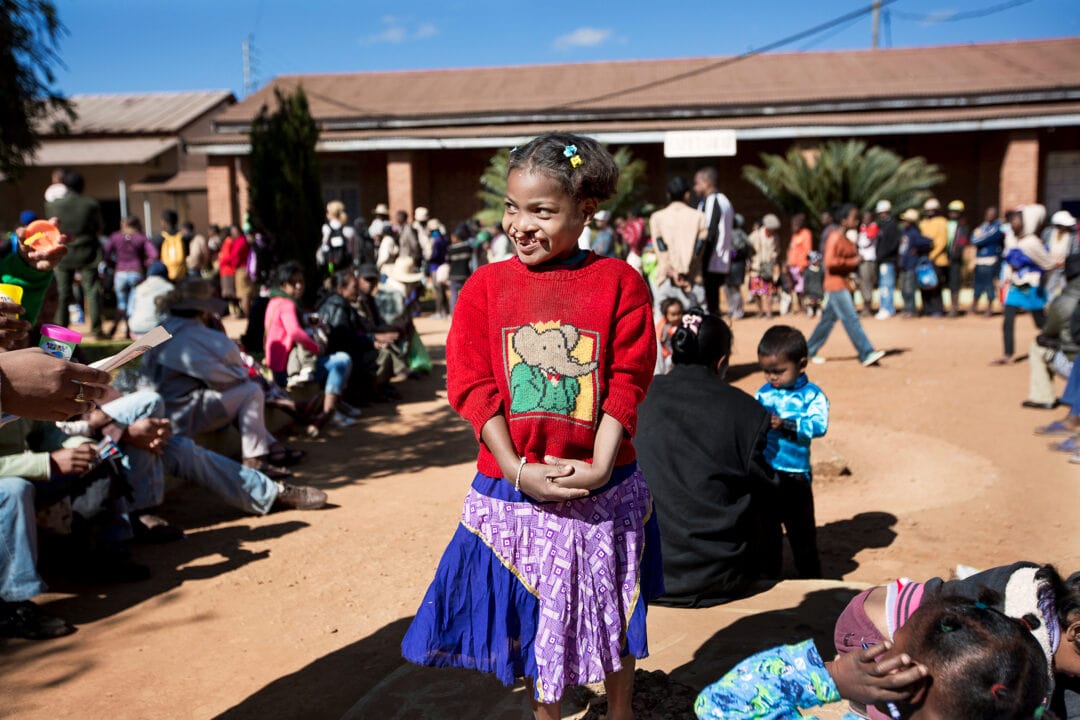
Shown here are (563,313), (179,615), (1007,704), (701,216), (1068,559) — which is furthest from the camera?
(701,216)

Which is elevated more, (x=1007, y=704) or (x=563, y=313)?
(x=563, y=313)

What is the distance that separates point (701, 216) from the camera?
331 inches

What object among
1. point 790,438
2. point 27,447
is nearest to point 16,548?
point 27,447

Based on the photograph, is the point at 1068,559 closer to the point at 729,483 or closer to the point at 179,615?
the point at 729,483

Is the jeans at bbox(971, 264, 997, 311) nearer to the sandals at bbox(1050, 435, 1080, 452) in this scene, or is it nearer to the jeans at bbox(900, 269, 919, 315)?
the jeans at bbox(900, 269, 919, 315)

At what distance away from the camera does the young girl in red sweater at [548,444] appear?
7.78 feet

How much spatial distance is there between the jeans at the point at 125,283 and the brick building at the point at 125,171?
44.2 feet

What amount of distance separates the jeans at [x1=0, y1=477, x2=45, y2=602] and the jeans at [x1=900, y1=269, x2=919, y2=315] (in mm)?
12926

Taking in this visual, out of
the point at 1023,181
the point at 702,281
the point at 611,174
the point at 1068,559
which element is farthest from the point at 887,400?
the point at 1023,181

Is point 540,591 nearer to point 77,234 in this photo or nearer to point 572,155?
point 572,155

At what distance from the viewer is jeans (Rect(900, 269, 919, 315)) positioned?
14.0m

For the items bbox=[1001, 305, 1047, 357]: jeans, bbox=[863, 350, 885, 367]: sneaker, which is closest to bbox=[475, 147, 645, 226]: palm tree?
bbox=[863, 350, 885, 367]: sneaker

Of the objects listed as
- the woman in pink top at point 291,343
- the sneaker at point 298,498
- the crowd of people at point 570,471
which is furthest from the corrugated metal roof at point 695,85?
the sneaker at point 298,498

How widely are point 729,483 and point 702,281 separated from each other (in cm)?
526
